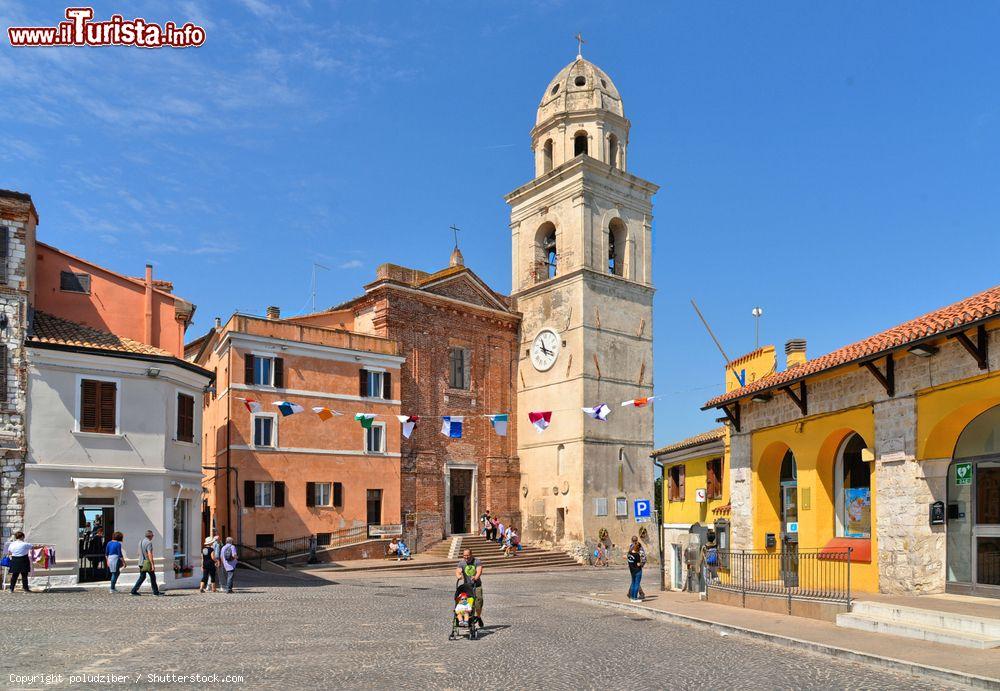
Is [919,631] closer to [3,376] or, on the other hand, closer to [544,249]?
[3,376]

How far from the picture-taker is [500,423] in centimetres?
3966

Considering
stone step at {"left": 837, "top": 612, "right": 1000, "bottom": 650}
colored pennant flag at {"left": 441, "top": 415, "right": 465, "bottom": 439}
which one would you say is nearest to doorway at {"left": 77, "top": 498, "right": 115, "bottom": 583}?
colored pennant flag at {"left": 441, "top": 415, "right": 465, "bottom": 439}

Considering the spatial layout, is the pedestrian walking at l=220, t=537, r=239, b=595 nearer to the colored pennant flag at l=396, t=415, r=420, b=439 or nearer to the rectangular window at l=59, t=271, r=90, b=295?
the rectangular window at l=59, t=271, r=90, b=295

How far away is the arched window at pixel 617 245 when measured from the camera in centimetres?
4428

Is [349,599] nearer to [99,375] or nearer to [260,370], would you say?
[99,375]

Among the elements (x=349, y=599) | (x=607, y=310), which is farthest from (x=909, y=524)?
(x=607, y=310)

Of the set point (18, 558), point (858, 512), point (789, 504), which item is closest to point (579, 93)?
point (789, 504)

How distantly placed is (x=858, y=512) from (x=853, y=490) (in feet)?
1.60

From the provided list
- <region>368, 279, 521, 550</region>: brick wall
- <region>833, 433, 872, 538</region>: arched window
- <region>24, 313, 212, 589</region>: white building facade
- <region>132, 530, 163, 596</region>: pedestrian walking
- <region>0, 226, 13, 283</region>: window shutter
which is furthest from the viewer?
<region>368, 279, 521, 550</region>: brick wall

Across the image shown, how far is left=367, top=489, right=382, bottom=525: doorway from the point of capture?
119 ft

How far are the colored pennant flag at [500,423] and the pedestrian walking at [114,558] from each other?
18458mm

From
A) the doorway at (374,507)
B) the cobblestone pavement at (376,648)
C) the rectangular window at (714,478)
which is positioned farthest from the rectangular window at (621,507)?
the cobblestone pavement at (376,648)

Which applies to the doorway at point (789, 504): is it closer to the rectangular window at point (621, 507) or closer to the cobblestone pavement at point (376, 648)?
the cobblestone pavement at point (376, 648)

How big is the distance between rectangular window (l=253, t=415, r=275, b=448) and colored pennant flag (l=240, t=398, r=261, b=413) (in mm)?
463
